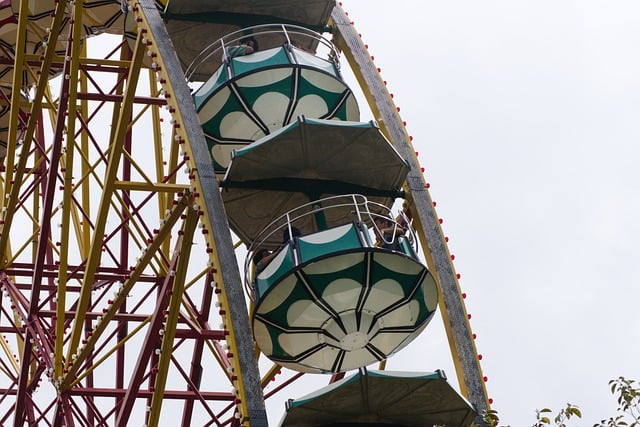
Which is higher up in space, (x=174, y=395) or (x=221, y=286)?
(x=174, y=395)

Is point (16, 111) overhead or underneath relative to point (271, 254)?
overhead

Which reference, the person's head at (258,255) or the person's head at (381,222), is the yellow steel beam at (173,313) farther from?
the person's head at (381,222)

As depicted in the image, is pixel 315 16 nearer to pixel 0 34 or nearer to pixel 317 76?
pixel 317 76

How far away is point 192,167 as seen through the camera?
658 inches

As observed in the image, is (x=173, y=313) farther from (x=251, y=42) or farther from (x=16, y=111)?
(x=16, y=111)

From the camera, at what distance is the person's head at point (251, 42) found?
19.8m

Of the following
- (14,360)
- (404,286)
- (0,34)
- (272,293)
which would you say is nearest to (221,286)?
(272,293)

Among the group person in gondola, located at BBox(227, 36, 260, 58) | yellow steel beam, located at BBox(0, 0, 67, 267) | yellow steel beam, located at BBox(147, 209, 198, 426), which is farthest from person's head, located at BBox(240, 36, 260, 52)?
yellow steel beam, located at BBox(147, 209, 198, 426)

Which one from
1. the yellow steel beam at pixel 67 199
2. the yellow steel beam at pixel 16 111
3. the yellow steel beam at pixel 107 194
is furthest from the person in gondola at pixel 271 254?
the yellow steel beam at pixel 16 111

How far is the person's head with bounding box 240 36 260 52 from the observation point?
19.8 m

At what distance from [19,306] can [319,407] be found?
7.60 m

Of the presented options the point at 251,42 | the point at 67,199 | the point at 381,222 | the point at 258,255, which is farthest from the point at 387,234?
the point at 67,199

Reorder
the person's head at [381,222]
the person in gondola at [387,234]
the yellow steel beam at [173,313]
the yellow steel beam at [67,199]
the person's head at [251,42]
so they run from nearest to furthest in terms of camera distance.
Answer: the yellow steel beam at [173,313], the person in gondola at [387,234], the person's head at [381,222], the yellow steel beam at [67,199], the person's head at [251,42]

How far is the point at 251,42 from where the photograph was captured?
788 inches
